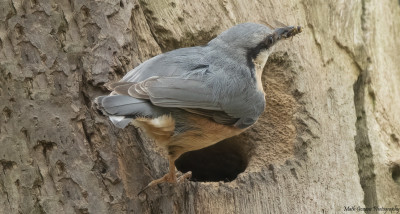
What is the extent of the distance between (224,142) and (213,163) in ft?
1.25

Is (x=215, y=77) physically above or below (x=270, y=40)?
below

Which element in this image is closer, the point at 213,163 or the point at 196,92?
the point at 196,92

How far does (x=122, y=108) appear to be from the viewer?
2.94 m

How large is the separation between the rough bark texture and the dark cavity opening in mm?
167

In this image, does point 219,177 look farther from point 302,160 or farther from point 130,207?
point 130,207

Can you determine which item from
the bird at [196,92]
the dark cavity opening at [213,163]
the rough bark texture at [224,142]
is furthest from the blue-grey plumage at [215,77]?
the dark cavity opening at [213,163]

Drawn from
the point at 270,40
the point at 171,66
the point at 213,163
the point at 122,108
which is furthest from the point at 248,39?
the point at 213,163

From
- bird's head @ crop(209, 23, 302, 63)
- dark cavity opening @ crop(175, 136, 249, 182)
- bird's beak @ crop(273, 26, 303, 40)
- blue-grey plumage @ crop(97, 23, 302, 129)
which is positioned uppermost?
bird's beak @ crop(273, 26, 303, 40)

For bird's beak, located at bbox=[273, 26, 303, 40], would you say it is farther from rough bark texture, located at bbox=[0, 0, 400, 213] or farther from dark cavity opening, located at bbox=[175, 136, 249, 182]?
dark cavity opening, located at bbox=[175, 136, 249, 182]

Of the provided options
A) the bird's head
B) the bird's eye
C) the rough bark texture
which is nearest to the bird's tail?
the rough bark texture

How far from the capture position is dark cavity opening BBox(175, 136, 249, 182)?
4.90m

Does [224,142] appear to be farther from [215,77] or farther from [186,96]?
[186,96]

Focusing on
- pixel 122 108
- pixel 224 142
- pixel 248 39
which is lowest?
pixel 122 108

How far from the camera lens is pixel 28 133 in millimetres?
3285
